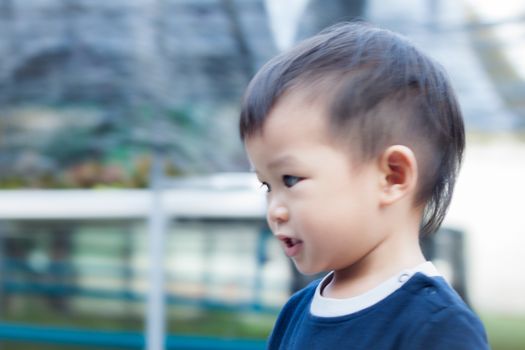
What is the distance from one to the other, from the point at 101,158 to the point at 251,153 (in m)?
A: 1.96

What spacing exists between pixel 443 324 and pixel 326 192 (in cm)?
18

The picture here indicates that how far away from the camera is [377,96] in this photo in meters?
0.88

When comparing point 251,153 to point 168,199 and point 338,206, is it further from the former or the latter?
point 168,199

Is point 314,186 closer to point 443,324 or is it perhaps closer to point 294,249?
point 294,249

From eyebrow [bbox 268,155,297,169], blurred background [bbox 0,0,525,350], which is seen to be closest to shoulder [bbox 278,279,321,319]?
eyebrow [bbox 268,155,297,169]

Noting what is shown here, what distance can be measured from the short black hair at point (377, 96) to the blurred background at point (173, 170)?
5.37 feet

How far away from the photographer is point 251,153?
91 centimetres

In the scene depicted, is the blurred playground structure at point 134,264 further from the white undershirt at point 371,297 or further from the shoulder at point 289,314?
the white undershirt at point 371,297

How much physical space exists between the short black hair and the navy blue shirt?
0.44ft

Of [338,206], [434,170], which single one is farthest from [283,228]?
[434,170]

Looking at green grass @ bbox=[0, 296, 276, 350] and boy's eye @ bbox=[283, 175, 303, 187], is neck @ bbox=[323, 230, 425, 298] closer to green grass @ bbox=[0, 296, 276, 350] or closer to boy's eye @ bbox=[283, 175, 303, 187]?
boy's eye @ bbox=[283, 175, 303, 187]

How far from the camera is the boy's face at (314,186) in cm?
87

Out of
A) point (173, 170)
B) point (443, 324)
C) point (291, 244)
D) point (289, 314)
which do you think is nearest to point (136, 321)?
point (173, 170)

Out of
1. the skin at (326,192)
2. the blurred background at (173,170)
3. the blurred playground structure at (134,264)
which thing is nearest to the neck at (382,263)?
the skin at (326,192)
